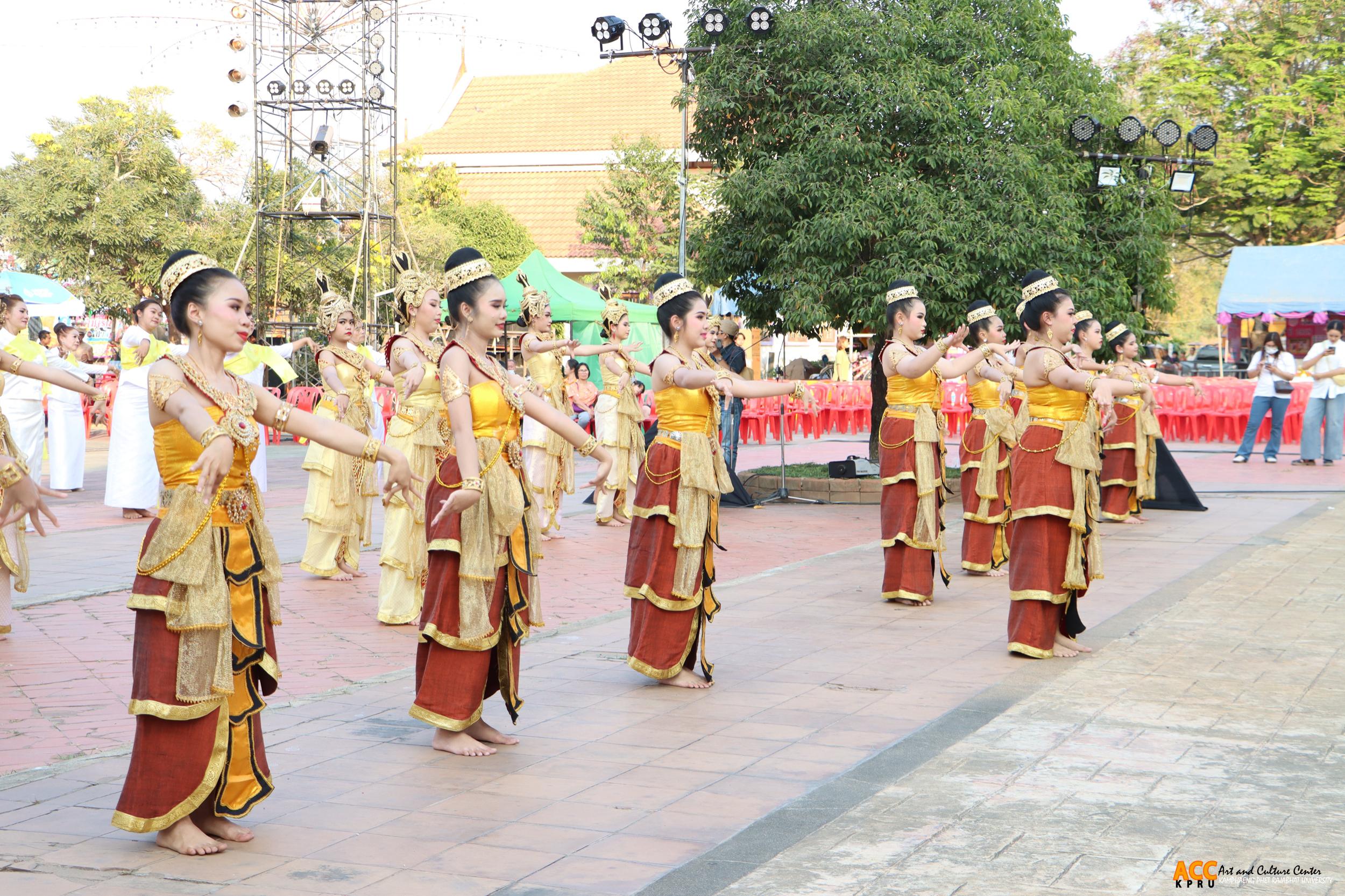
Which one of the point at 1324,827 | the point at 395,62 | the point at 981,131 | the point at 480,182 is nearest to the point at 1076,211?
the point at 981,131

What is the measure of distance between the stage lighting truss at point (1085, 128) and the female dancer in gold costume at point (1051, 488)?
8641mm

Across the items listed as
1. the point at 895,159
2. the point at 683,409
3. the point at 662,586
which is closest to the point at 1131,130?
the point at 895,159

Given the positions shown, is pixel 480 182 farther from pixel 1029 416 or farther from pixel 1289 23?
pixel 1029 416

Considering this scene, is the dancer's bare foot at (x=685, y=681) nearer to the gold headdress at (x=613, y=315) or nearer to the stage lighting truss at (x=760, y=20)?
the gold headdress at (x=613, y=315)

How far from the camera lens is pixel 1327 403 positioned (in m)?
19.2

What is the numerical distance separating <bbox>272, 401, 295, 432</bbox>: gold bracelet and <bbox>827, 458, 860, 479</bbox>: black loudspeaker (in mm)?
11360

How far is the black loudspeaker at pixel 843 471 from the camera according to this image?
605 inches

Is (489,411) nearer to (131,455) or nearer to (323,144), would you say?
(131,455)

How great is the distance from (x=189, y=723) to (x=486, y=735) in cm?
151

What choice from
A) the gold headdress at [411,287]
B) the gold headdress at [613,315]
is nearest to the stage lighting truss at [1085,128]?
the gold headdress at [613,315]

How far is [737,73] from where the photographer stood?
47.6 ft

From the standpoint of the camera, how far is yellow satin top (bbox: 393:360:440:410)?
25.0ft

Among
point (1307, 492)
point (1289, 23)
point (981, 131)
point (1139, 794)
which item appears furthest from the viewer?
point (1289, 23)

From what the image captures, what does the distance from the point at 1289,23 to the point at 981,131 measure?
64.7ft
